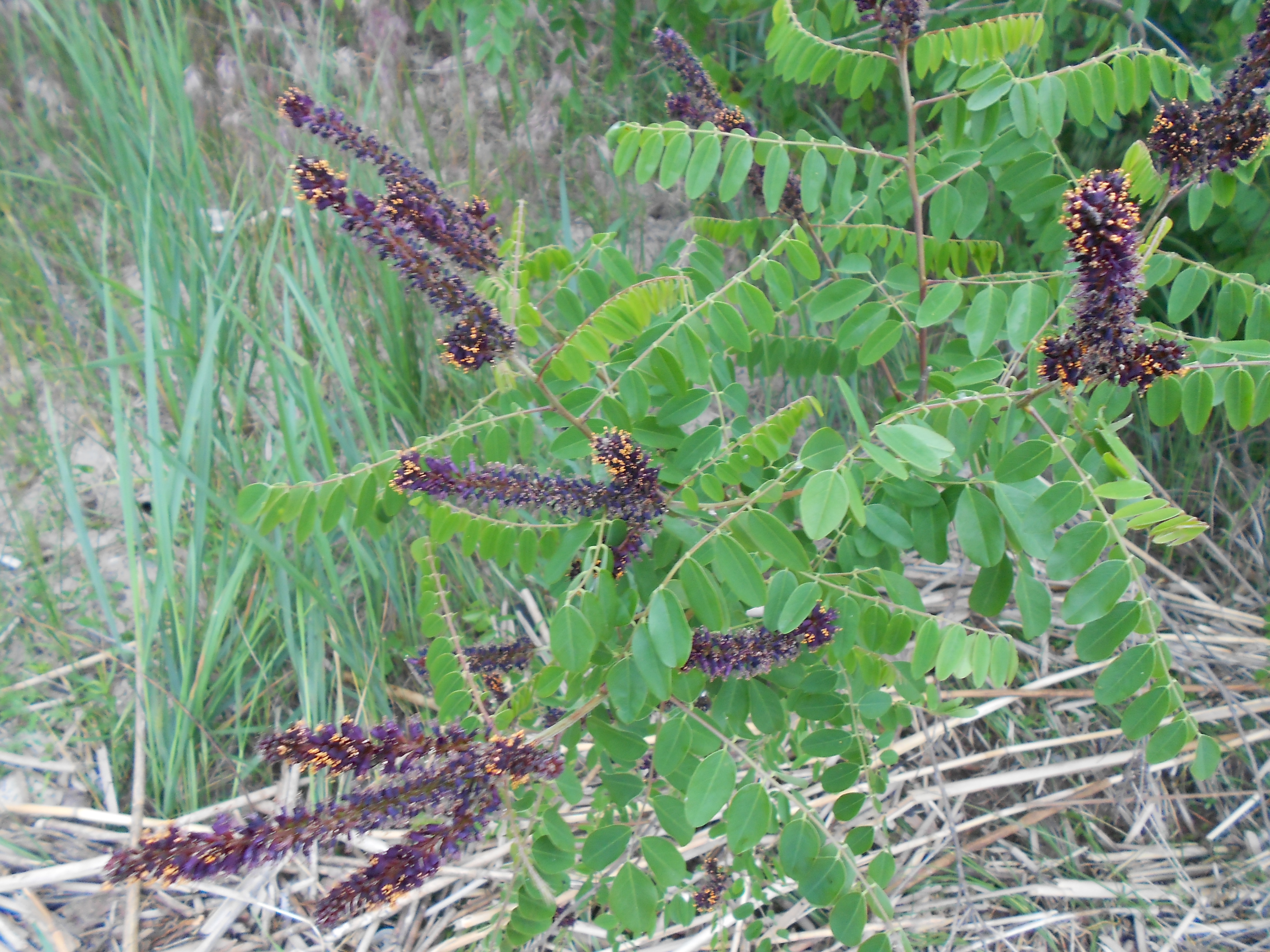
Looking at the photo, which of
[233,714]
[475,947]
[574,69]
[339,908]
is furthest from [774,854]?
[574,69]

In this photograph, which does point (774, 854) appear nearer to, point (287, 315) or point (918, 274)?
point (918, 274)

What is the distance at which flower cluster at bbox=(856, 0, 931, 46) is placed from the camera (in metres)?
1.03

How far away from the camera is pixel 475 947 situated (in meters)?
1.54

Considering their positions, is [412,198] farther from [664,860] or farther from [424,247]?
[664,860]

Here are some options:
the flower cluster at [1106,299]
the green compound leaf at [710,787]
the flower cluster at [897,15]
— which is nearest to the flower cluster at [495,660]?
the green compound leaf at [710,787]

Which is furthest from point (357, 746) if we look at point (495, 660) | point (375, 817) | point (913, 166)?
point (913, 166)

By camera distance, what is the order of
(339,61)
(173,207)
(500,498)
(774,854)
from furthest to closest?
1. (339,61)
2. (173,207)
3. (774,854)
4. (500,498)

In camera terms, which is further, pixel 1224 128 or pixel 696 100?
pixel 696 100

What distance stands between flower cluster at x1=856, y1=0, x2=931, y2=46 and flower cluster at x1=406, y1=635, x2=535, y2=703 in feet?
3.87

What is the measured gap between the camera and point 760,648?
3.18ft

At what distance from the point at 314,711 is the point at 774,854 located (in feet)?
4.01

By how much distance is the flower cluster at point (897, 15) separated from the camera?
3.38 ft

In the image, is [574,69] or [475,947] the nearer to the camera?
[475,947]

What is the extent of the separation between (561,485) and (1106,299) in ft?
2.14
